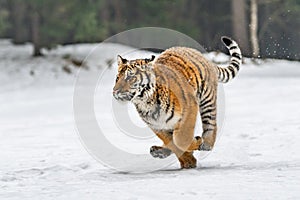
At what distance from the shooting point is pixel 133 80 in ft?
17.8

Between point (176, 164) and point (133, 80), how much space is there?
1643 mm

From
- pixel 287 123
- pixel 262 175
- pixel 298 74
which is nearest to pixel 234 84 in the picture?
pixel 298 74

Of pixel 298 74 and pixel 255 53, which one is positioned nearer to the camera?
pixel 298 74

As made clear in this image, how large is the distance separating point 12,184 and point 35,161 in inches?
60.8

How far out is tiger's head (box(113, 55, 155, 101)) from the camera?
17.6ft

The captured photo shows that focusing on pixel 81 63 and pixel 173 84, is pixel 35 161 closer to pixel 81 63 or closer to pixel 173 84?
pixel 173 84

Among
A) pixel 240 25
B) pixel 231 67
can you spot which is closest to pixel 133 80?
pixel 231 67

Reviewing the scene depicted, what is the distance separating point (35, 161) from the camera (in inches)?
295

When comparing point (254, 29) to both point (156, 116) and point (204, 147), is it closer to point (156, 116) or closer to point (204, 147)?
point (204, 147)

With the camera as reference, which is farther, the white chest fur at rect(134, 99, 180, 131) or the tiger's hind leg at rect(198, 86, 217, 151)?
the tiger's hind leg at rect(198, 86, 217, 151)

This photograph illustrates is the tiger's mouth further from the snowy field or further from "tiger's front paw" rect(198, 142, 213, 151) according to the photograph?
"tiger's front paw" rect(198, 142, 213, 151)

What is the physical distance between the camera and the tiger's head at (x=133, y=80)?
17.6 ft

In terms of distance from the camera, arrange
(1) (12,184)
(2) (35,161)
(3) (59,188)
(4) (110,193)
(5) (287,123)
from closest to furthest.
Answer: (4) (110,193) → (3) (59,188) → (1) (12,184) → (2) (35,161) → (5) (287,123)

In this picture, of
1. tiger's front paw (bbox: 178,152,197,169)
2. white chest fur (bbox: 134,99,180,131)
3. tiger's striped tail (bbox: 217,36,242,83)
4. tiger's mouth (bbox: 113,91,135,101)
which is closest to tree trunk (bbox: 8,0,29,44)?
tiger's striped tail (bbox: 217,36,242,83)
